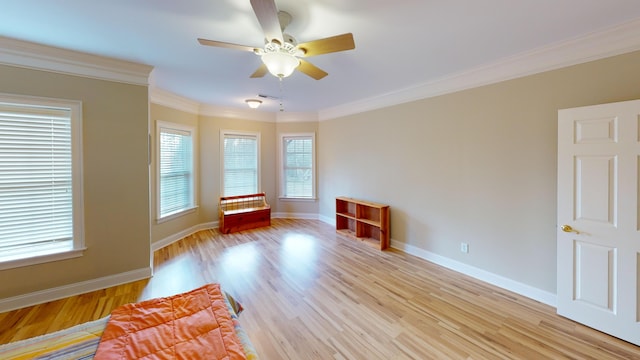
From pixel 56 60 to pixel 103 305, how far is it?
259 centimetres

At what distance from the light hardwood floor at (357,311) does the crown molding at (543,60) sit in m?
2.47

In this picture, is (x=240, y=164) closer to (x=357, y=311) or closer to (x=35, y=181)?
(x=35, y=181)

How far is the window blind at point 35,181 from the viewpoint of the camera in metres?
2.37

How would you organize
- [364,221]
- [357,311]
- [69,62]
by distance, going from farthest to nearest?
[364,221] < [69,62] < [357,311]

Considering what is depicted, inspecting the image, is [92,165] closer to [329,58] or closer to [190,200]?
[190,200]

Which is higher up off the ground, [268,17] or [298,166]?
[268,17]

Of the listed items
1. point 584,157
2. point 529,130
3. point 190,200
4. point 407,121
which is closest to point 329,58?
point 407,121

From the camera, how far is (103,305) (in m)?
2.47

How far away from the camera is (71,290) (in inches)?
103

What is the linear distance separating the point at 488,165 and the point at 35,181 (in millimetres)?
5057

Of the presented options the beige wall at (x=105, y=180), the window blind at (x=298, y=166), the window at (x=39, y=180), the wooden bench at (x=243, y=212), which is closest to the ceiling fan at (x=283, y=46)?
the beige wall at (x=105, y=180)

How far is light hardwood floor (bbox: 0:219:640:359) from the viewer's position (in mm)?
1929

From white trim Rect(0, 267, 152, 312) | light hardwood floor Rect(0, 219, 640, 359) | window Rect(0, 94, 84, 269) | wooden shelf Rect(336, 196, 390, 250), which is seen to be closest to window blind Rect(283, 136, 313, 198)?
wooden shelf Rect(336, 196, 390, 250)

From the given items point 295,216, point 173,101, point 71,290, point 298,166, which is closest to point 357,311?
point 71,290
